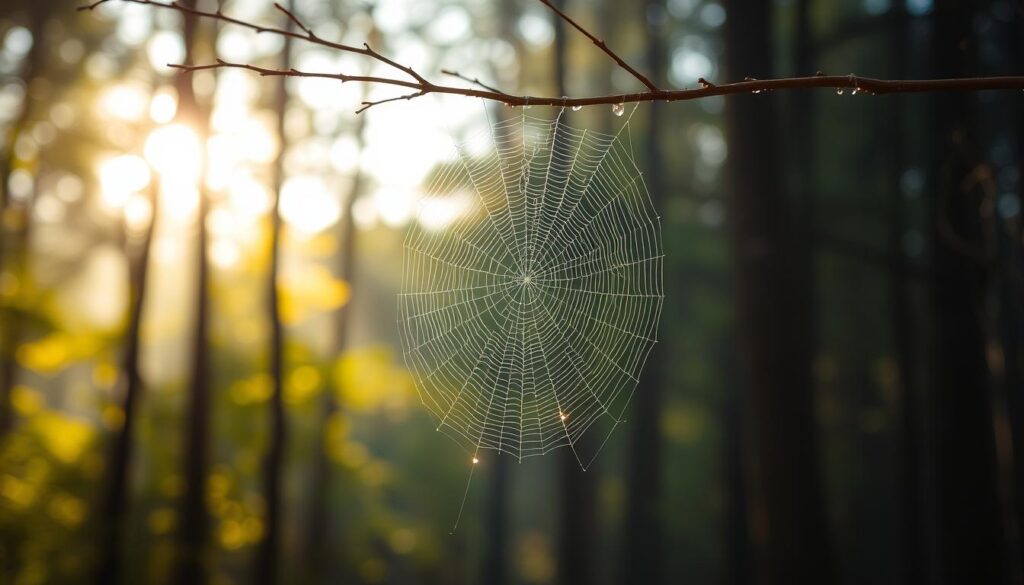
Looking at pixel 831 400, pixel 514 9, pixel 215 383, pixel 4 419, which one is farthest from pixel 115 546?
pixel 831 400

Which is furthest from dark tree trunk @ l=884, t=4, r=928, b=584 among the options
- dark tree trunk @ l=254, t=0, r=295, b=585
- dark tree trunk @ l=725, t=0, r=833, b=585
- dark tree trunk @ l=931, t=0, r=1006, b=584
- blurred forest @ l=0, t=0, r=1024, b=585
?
dark tree trunk @ l=254, t=0, r=295, b=585

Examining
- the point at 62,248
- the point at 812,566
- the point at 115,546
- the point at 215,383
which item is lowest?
the point at 115,546

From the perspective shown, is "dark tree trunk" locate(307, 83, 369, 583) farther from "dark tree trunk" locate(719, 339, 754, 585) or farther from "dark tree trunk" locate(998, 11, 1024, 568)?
"dark tree trunk" locate(998, 11, 1024, 568)

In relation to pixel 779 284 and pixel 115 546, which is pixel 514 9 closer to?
pixel 779 284

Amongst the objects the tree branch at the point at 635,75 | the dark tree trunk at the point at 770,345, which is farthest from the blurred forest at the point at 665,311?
the tree branch at the point at 635,75

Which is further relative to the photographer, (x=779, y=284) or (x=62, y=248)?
(x=62, y=248)

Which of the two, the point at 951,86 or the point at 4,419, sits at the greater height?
the point at 951,86

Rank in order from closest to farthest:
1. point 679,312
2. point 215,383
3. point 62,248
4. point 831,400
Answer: point 215,383 < point 831,400 < point 62,248 < point 679,312
